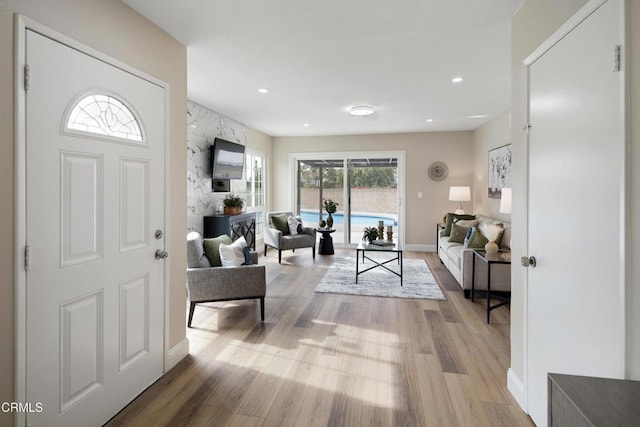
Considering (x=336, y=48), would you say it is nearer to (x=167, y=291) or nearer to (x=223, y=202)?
(x=167, y=291)

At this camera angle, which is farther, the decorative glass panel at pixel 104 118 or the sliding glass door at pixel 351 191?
the sliding glass door at pixel 351 191

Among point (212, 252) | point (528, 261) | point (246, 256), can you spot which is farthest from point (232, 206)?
point (528, 261)

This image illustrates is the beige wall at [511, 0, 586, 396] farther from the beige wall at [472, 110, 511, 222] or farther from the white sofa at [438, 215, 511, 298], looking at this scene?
the beige wall at [472, 110, 511, 222]

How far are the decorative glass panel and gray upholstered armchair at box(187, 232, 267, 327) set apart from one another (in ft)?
4.56

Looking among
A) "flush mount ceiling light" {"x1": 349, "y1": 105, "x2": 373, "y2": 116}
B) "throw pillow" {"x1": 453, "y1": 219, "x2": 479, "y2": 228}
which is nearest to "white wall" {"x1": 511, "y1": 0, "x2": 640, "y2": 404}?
"flush mount ceiling light" {"x1": 349, "y1": 105, "x2": 373, "y2": 116}

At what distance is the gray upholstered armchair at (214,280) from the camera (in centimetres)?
327

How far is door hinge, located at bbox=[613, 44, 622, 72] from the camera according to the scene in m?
1.27

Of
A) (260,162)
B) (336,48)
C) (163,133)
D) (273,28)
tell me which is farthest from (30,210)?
(260,162)

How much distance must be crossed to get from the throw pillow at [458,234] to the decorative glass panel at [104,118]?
456cm

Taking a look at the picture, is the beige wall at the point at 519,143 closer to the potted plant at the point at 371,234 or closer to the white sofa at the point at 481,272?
the white sofa at the point at 481,272

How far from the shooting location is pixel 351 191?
7.66 m

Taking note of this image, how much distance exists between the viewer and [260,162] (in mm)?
7477

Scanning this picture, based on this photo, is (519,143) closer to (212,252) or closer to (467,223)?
(212,252)

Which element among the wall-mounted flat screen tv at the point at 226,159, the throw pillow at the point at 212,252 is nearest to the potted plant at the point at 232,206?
the wall-mounted flat screen tv at the point at 226,159
